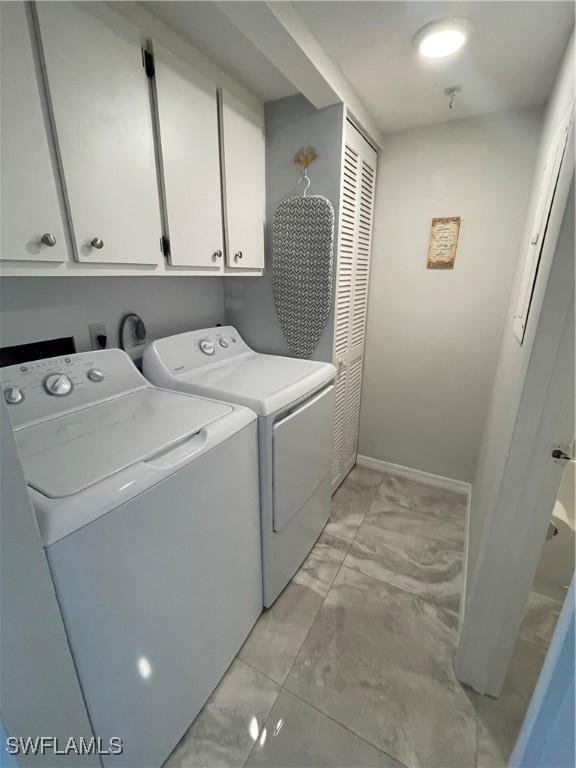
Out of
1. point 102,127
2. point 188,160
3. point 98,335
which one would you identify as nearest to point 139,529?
point 98,335

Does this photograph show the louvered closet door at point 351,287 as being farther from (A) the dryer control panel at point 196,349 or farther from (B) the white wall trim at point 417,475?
(A) the dryer control panel at point 196,349

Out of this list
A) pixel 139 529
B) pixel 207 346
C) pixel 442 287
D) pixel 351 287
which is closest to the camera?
pixel 139 529

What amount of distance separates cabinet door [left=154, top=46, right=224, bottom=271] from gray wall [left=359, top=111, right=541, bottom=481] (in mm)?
1212

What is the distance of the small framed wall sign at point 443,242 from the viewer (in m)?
1.99

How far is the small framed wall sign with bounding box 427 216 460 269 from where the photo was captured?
1995 mm

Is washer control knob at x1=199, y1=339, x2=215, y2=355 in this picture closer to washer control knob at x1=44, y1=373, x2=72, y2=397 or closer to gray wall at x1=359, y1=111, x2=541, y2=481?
washer control knob at x1=44, y1=373, x2=72, y2=397

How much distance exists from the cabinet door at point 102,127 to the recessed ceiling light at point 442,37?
1.03 metres

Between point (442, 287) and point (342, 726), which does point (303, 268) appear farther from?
point (342, 726)

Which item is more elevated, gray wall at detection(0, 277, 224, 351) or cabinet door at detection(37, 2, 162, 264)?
cabinet door at detection(37, 2, 162, 264)

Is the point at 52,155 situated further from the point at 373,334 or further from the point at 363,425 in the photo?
the point at 363,425

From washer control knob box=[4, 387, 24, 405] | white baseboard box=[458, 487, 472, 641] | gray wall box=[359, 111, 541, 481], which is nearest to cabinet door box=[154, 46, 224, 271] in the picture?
washer control knob box=[4, 387, 24, 405]

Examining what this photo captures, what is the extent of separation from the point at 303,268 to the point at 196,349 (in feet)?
2.35

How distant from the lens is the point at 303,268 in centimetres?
177

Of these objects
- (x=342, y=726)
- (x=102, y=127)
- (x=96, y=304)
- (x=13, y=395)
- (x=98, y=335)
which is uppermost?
(x=102, y=127)
